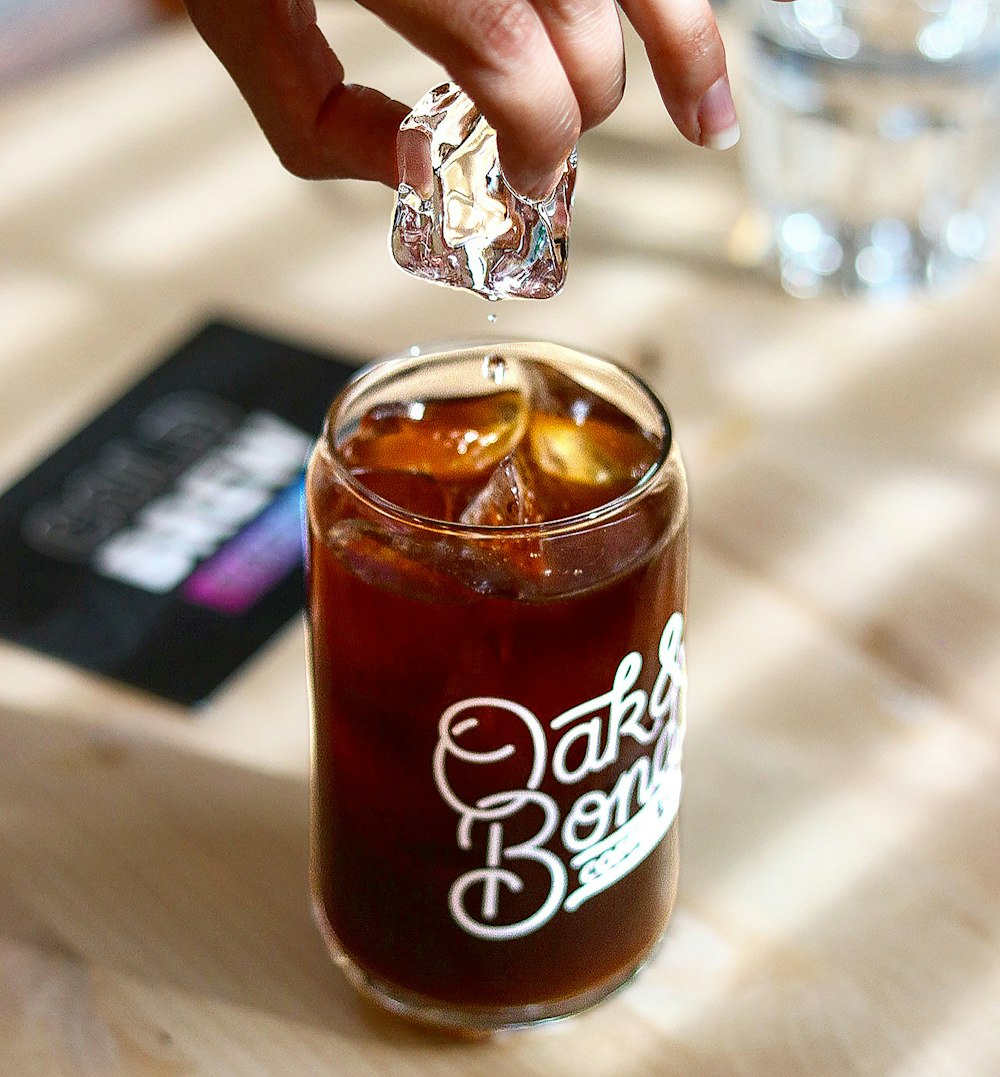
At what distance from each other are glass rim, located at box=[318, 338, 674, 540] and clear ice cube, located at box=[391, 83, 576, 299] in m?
0.04

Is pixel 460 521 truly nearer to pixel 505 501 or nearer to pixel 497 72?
pixel 505 501

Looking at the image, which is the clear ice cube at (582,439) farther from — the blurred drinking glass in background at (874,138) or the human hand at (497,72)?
the blurred drinking glass in background at (874,138)

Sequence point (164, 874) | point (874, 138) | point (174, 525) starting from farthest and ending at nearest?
point (874, 138) → point (174, 525) → point (164, 874)

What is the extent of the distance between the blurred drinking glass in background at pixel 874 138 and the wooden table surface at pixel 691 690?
0.11ft

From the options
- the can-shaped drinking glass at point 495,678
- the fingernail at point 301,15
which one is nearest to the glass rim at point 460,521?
the can-shaped drinking glass at point 495,678

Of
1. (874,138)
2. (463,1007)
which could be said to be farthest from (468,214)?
(874,138)

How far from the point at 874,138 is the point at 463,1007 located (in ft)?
2.04

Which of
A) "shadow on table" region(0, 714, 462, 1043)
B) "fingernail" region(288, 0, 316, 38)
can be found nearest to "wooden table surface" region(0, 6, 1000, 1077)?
"shadow on table" region(0, 714, 462, 1043)

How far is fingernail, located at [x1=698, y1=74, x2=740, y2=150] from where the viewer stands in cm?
47

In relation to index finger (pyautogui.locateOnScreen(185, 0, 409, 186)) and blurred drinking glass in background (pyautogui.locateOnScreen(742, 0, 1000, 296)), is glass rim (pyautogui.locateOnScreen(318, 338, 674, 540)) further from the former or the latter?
blurred drinking glass in background (pyautogui.locateOnScreen(742, 0, 1000, 296))

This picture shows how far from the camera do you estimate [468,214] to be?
1.60ft

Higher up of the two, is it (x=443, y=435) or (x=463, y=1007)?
(x=443, y=435)

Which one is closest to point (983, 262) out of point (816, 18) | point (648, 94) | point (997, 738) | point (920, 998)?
point (816, 18)

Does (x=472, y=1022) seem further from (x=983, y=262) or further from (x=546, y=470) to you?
A: (x=983, y=262)
